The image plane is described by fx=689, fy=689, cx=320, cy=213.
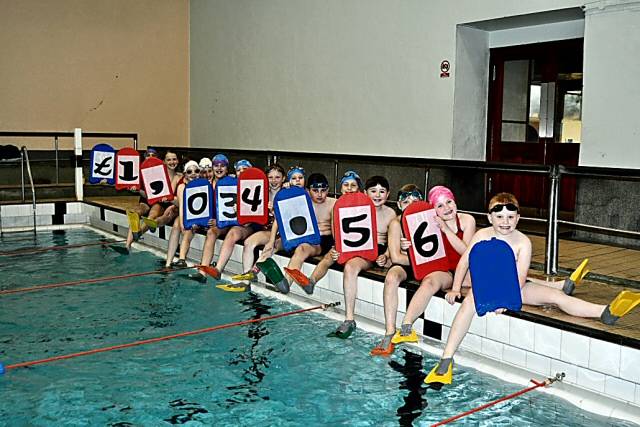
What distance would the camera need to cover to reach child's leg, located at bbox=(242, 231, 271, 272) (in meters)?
6.81

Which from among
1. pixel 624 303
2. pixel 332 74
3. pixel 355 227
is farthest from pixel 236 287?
pixel 332 74

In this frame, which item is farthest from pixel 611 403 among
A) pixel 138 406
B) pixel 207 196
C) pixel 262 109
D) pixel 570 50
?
pixel 262 109

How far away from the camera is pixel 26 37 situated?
1327 centimetres

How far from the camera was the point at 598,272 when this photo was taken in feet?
17.9

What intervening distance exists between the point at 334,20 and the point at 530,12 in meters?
3.71

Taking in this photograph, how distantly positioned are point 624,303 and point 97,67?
492 inches

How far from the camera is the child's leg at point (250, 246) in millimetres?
6809

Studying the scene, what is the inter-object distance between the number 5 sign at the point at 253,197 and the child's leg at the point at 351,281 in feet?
5.54

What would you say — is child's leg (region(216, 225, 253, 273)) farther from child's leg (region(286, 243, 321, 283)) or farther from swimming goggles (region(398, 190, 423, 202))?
swimming goggles (region(398, 190, 423, 202))

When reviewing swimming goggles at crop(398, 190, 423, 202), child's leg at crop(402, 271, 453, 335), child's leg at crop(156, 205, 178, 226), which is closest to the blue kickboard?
child's leg at crop(402, 271, 453, 335)

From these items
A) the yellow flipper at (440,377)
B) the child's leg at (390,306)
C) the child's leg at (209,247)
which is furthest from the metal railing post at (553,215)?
the child's leg at (209,247)

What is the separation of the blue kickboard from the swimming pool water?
53 centimetres

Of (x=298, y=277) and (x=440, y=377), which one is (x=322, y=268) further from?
(x=440, y=377)

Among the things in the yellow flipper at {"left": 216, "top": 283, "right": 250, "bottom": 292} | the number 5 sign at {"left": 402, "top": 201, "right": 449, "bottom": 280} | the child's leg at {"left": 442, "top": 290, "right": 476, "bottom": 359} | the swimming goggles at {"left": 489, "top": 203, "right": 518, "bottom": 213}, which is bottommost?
the yellow flipper at {"left": 216, "top": 283, "right": 250, "bottom": 292}
